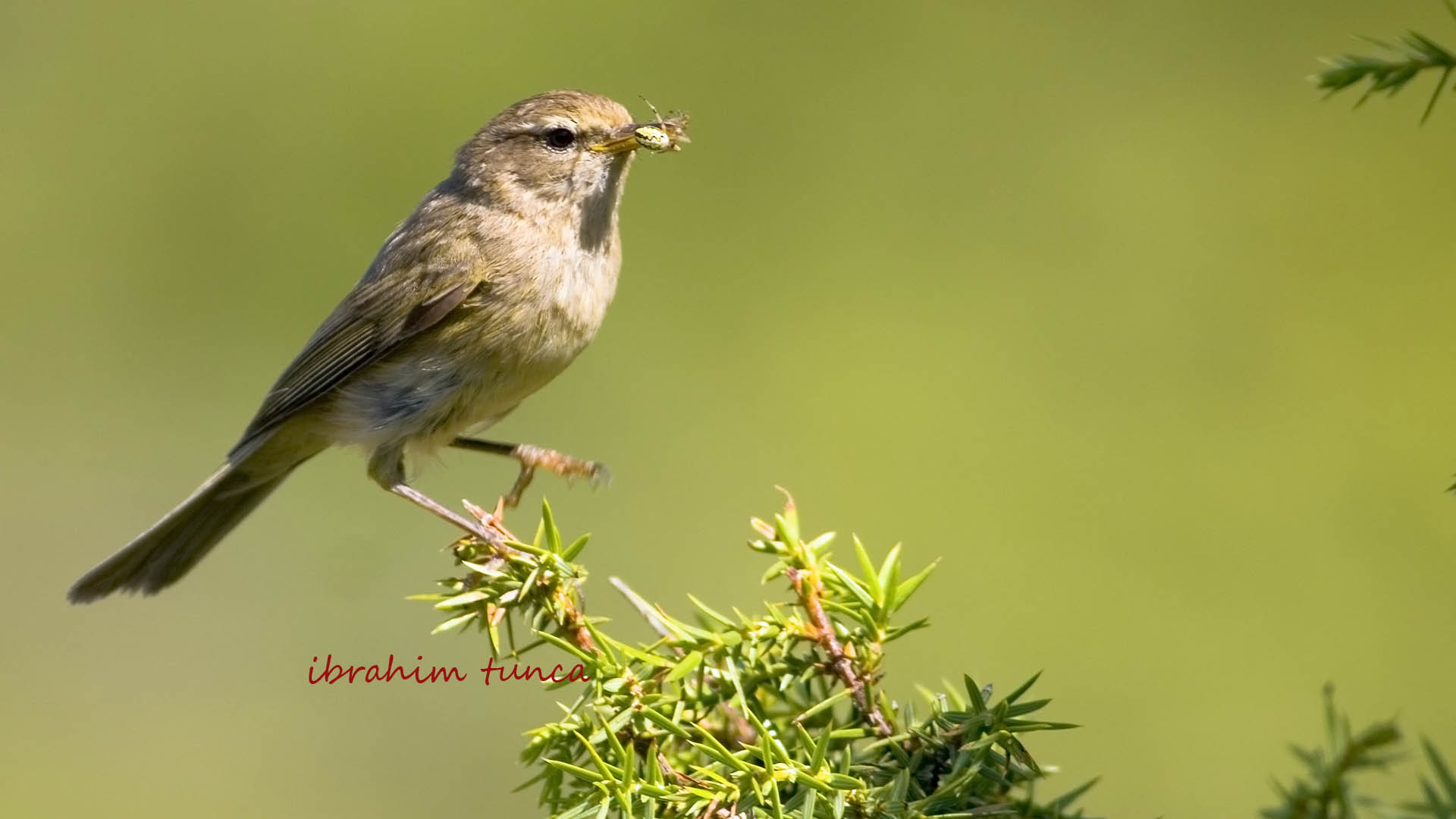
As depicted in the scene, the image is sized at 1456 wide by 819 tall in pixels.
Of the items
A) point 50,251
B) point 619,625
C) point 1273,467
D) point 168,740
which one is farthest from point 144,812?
point 1273,467

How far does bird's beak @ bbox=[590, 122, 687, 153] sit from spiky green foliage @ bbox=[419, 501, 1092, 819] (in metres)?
1.21

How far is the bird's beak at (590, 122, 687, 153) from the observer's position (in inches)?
105

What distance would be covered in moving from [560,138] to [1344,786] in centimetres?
227

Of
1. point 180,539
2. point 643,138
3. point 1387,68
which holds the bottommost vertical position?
point 1387,68

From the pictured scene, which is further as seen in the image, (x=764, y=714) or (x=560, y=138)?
(x=560, y=138)

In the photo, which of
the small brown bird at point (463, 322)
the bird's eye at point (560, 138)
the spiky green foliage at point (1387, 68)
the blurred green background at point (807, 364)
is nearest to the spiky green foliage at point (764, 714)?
the spiky green foliage at point (1387, 68)

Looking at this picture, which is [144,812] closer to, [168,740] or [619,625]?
[168,740]

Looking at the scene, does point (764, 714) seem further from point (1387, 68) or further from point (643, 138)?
point (643, 138)

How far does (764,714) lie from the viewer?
1.51 m

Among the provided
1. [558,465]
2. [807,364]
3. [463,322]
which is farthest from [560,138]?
[807,364]

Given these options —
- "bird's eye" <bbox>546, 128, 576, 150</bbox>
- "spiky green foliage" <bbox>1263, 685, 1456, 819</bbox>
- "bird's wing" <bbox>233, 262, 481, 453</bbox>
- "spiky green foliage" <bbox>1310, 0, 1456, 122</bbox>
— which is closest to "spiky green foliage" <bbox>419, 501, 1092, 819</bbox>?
"spiky green foliage" <bbox>1263, 685, 1456, 819</bbox>

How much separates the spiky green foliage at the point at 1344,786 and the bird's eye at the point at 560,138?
2200 millimetres

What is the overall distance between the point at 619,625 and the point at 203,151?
8.72ft

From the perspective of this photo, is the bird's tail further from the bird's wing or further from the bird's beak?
the bird's beak
